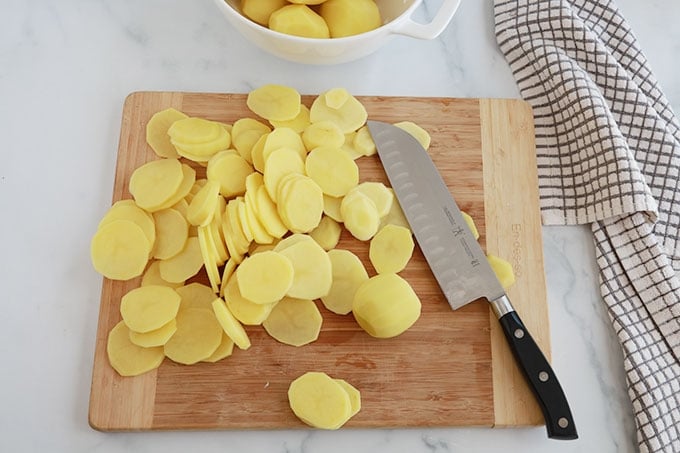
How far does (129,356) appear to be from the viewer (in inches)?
41.7

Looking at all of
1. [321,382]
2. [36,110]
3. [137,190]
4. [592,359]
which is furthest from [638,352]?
[36,110]

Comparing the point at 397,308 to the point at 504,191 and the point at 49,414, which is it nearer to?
the point at 504,191

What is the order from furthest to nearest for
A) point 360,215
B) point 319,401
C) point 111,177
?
point 111,177
point 360,215
point 319,401

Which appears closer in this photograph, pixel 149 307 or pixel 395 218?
pixel 149 307

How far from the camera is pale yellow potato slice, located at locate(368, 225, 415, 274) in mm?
1118

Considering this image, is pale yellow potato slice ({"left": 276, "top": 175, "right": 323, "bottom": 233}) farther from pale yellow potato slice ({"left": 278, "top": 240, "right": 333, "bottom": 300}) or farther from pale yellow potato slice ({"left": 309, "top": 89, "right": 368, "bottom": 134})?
pale yellow potato slice ({"left": 309, "top": 89, "right": 368, "bottom": 134})

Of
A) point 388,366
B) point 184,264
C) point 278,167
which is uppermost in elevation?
point 278,167

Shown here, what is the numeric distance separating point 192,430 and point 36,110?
66cm

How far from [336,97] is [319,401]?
20.3 inches

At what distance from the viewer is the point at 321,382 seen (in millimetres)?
1022

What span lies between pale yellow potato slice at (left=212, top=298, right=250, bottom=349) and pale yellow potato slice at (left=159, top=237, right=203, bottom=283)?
75mm

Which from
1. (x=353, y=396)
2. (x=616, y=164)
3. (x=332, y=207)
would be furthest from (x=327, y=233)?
(x=616, y=164)

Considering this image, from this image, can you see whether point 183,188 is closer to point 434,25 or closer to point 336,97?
point 336,97

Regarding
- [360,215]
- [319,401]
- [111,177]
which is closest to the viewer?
[319,401]
